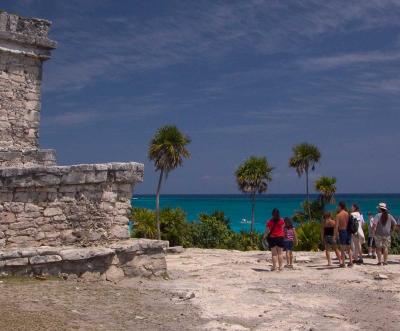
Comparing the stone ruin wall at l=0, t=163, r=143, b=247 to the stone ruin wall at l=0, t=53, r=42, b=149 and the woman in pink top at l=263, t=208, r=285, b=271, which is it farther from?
the woman in pink top at l=263, t=208, r=285, b=271

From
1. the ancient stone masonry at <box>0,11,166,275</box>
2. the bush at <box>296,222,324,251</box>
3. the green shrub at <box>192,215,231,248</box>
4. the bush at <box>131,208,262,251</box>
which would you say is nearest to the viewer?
the ancient stone masonry at <box>0,11,166,275</box>

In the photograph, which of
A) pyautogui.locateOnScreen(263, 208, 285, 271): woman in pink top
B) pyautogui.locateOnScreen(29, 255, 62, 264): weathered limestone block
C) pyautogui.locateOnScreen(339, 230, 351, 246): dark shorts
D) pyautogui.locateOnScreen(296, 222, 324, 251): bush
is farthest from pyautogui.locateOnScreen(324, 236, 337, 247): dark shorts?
pyautogui.locateOnScreen(29, 255, 62, 264): weathered limestone block

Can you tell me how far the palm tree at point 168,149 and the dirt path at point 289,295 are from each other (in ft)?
39.2

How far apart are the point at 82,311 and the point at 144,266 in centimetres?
307

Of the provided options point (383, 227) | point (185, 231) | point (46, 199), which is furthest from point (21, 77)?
point (185, 231)

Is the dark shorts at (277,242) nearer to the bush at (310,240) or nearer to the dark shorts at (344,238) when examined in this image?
the dark shorts at (344,238)

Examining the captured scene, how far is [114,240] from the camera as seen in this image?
9.42 metres

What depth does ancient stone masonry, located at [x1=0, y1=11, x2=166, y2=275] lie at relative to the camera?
8297 mm

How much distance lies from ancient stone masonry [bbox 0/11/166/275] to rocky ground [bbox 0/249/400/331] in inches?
18.3

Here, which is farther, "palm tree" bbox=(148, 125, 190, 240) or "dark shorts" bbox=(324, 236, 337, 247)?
"palm tree" bbox=(148, 125, 190, 240)

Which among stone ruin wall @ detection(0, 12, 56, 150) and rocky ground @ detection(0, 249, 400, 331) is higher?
stone ruin wall @ detection(0, 12, 56, 150)

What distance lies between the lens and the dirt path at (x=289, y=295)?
680 cm

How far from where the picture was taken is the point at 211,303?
7.79 metres

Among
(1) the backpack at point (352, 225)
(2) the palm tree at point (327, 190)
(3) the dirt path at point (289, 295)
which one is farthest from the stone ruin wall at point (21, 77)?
(2) the palm tree at point (327, 190)
